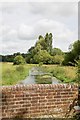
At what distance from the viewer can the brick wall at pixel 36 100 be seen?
646cm

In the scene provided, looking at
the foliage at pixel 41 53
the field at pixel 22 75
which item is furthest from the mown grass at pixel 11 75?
the foliage at pixel 41 53

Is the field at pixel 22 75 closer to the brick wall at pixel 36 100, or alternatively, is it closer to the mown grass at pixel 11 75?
the mown grass at pixel 11 75

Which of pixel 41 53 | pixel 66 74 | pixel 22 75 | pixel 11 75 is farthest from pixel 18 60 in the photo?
pixel 66 74

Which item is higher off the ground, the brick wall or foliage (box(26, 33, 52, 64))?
foliage (box(26, 33, 52, 64))

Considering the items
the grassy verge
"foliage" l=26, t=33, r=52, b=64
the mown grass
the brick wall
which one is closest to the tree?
"foliage" l=26, t=33, r=52, b=64

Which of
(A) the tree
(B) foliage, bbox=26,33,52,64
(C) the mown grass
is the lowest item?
(C) the mown grass

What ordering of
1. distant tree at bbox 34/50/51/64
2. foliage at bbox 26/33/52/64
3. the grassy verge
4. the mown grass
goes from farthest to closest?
foliage at bbox 26/33/52/64 → distant tree at bbox 34/50/51/64 → the grassy verge → the mown grass

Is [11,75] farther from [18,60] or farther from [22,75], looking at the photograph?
[18,60]

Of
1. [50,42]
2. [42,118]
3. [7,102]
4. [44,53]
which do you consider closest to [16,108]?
[7,102]

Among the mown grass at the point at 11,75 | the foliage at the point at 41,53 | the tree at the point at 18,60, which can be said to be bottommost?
the mown grass at the point at 11,75

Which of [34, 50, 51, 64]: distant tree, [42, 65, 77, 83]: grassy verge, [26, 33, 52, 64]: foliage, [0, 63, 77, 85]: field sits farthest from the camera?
[26, 33, 52, 64]: foliage

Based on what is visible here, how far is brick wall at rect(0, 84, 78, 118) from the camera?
6.46m

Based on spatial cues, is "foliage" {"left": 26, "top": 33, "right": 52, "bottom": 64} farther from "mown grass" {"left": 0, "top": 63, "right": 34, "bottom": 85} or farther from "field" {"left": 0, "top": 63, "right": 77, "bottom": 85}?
"mown grass" {"left": 0, "top": 63, "right": 34, "bottom": 85}

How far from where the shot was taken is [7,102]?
6414 mm
